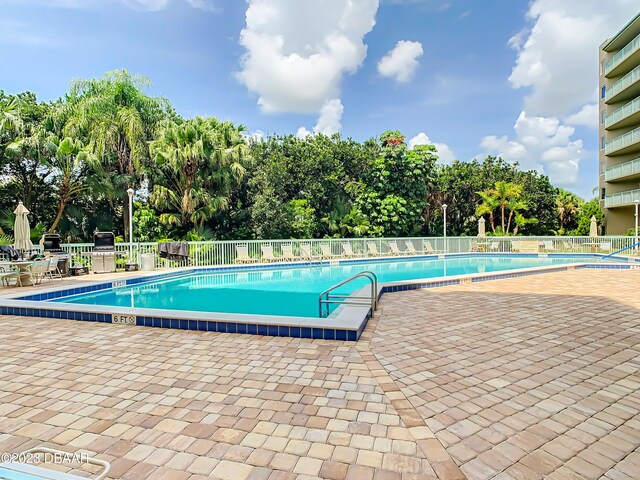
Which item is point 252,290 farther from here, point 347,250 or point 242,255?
point 347,250

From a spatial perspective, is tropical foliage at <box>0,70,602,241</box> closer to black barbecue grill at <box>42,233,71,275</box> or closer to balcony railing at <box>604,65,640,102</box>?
black barbecue grill at <box>42,233,71,275</box>

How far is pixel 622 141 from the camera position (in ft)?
68.7

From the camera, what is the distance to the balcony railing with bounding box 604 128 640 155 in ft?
65.1

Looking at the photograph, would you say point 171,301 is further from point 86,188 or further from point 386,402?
point 86,188

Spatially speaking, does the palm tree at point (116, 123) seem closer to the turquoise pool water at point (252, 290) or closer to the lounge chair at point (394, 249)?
the turquoise pool water at point (252, 290)

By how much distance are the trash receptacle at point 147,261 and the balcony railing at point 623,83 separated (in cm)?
2616

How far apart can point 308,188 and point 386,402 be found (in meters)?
17.3

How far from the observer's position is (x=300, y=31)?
44.2ft

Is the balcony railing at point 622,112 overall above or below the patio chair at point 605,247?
above

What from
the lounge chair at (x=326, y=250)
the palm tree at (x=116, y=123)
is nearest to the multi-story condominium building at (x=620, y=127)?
the lounge chair at (x=326, y=250)

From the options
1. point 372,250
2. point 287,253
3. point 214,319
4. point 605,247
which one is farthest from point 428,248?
point 214,319

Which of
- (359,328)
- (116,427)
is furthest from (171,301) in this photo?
(116,427)

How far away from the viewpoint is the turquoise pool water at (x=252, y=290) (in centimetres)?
729

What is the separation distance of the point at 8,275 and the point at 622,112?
2937cm
